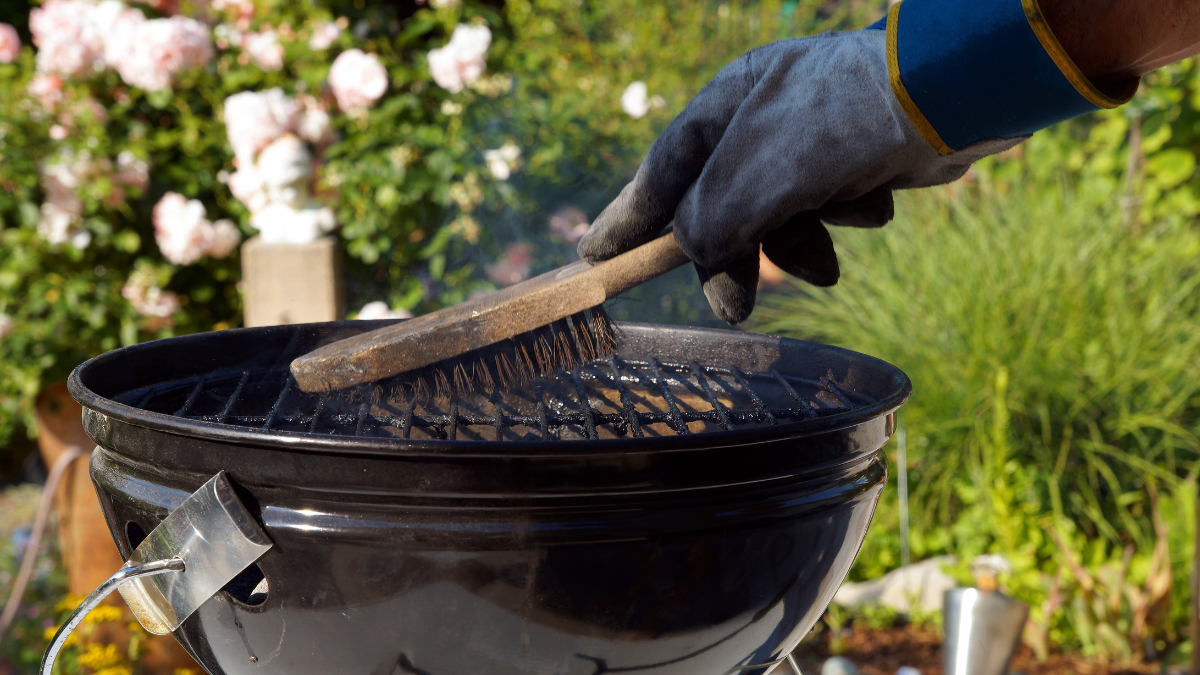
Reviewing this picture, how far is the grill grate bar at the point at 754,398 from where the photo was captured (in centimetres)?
137

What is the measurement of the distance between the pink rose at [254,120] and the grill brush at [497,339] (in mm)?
1889

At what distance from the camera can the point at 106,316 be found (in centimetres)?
305

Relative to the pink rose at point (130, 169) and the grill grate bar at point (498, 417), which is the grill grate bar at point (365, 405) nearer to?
the grill grate bar at point (498, 417)

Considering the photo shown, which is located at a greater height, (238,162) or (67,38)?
(67,38)

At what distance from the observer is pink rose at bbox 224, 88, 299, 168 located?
9.43ft

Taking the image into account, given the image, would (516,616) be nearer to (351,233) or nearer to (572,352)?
(572,352)

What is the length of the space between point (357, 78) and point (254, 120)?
363mm

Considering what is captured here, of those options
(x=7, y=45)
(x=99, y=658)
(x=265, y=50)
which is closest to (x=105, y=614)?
(x=99, y=658)

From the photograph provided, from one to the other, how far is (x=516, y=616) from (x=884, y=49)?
826 millimetres

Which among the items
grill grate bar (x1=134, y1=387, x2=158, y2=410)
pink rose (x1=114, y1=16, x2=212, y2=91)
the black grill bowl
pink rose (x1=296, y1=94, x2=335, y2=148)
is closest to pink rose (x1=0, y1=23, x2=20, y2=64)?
pink rose (x1=114, y1=16, x2=212, y2=91)

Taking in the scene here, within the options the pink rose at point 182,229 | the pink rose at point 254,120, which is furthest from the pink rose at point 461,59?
the pink rose at point 182,229

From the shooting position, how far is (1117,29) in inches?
39.4

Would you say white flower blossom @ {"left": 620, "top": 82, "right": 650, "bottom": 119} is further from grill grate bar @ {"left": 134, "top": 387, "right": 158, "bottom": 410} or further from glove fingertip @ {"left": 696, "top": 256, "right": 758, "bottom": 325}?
grill grate bar @ {"left": 134, "top": 387, "right": 158, "bottom": 410}

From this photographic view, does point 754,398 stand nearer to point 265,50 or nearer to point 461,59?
point 461,59
